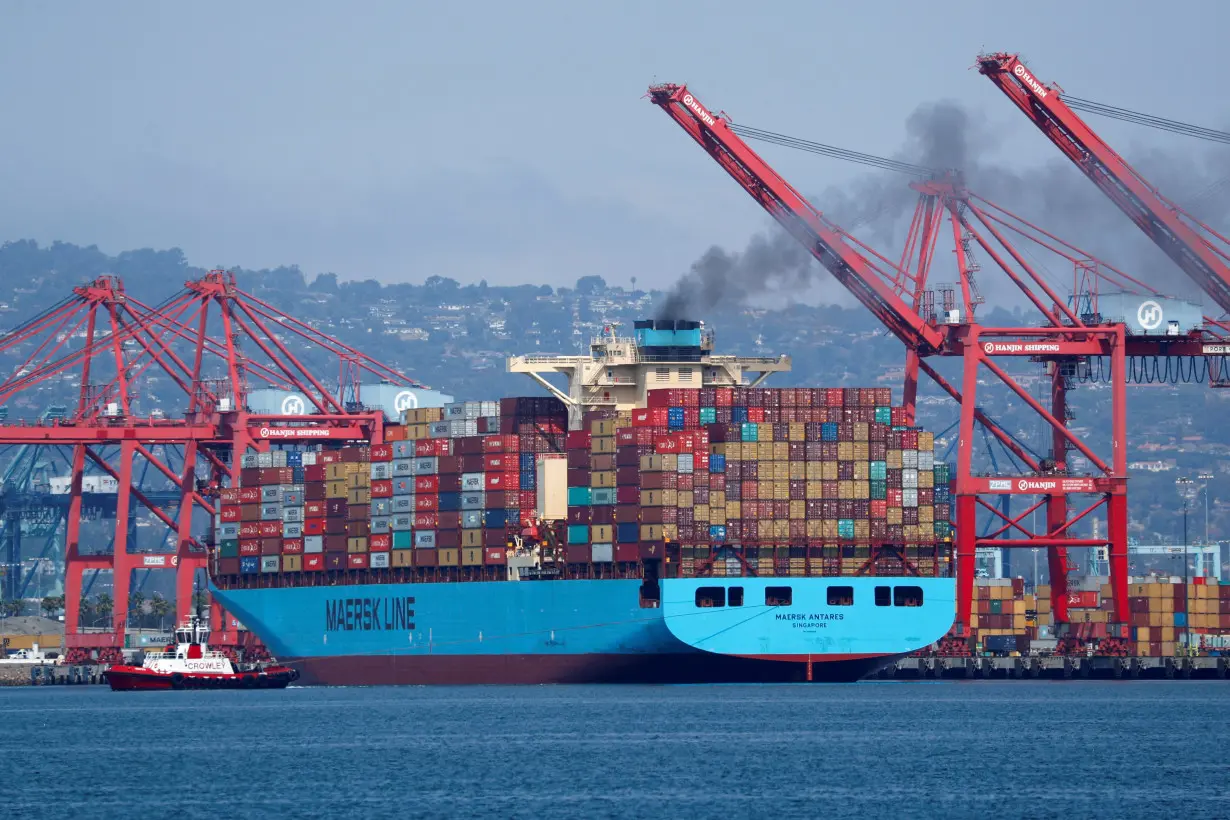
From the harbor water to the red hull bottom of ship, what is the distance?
2.34 ft

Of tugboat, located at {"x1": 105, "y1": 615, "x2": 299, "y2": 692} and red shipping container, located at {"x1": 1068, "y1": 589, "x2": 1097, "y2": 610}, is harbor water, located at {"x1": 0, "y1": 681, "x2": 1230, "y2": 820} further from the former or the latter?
red shipping container, located at {"x1": 1068, "y1": 589, "x2": 1097, "y2": 610}

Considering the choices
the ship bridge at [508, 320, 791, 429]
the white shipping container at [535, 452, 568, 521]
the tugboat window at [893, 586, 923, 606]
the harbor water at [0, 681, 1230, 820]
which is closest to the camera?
the harbor water at [0, 681, 1230, 820]

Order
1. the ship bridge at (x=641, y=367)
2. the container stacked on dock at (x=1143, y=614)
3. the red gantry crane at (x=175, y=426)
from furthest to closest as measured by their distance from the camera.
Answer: the container stacked on dock at (x=1143, y=614) → the red gantry crane at (x=175, y=426) → the ship bridge at (x=641, y=367)

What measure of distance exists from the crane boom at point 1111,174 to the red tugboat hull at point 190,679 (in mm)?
34387

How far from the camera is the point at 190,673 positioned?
84125 millimetres

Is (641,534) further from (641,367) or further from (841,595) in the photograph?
(641,367)

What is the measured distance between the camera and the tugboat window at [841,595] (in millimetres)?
75812

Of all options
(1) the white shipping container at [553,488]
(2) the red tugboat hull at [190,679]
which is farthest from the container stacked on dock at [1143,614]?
(2) the red tugboat hull at [190,679]

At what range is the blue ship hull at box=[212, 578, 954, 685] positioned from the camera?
75.4 metres

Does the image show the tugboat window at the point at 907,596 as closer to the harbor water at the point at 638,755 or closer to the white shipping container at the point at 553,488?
the harbor water at the point at 638,755

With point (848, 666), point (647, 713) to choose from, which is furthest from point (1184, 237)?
point (647, 713)

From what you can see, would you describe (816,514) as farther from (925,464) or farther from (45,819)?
(45,819)

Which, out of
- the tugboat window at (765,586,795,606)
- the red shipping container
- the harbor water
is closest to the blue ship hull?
the tugboat window at (765,586,795,606)

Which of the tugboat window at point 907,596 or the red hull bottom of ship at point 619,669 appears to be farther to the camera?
the red hull bottom of ship at point 619,669
